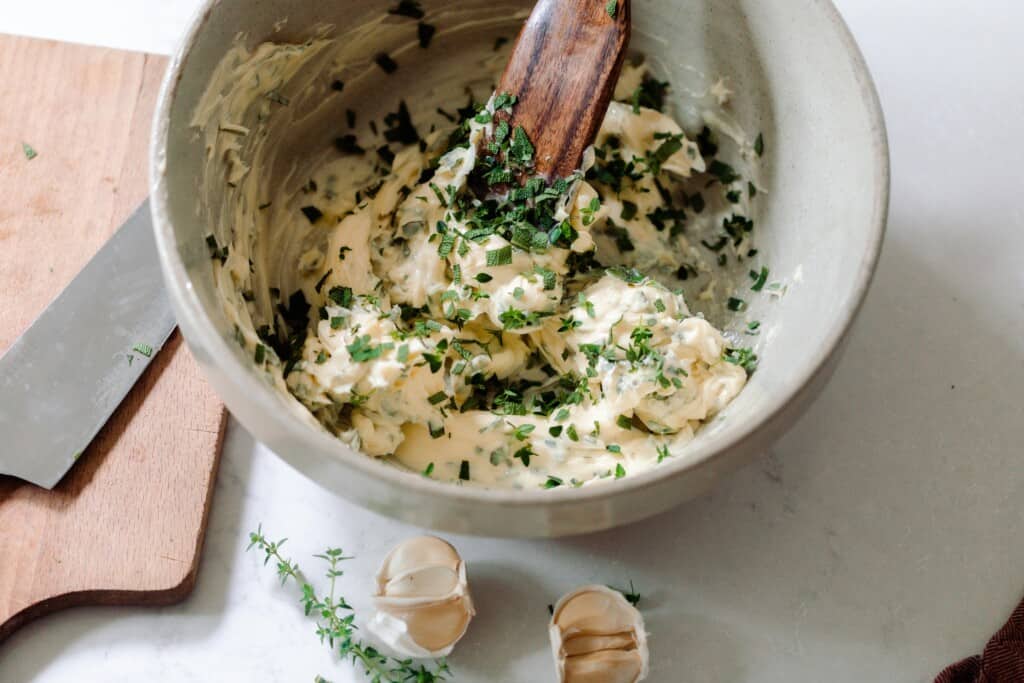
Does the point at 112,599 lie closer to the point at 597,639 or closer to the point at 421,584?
the point at 421,584

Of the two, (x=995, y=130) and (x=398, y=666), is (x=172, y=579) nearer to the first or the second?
(x=398, y=666)

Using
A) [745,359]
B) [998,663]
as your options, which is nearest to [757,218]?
[745,359]

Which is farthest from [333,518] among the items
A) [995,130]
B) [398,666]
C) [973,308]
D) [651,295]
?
[995,130]

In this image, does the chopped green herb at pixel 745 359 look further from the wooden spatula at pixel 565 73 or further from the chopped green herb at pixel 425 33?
the chopped green herb at pixel 425 33

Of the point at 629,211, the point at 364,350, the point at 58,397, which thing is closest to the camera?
the point at 364,350

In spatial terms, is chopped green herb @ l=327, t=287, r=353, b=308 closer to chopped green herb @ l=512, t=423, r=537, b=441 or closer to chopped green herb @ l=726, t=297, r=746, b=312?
chopped green herb @ l=512, t=423, r=537, b=441

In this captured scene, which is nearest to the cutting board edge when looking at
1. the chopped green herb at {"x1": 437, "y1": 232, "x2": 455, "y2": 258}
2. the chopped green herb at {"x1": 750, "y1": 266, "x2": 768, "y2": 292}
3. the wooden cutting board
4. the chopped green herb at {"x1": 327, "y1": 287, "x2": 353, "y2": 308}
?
the wooden cutting board

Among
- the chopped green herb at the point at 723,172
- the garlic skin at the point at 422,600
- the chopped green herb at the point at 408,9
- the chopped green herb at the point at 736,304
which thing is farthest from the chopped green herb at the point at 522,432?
the chopped green herb at the point at 408,9
